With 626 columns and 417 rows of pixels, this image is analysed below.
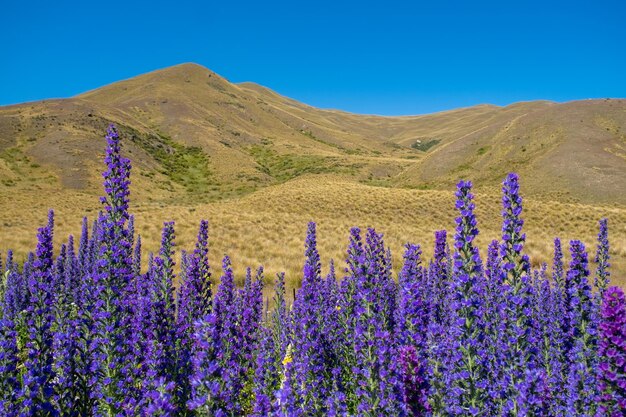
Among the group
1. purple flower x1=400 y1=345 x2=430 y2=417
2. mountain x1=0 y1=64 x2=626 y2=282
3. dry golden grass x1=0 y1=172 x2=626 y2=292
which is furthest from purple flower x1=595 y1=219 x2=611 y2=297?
mountain x1=0 y1=64 x2=626 y2=282

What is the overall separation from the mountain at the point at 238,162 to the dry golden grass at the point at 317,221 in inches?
26.2

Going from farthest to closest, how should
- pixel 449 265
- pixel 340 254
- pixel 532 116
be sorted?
pixel 532 116, pixel 340 254, pixel 449 265

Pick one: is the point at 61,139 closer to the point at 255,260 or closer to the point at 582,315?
the point at 255,260

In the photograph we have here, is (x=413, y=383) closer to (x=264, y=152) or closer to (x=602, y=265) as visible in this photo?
(x=602, y=265)

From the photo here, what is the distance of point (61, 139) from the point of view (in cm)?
7444

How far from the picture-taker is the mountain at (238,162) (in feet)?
159

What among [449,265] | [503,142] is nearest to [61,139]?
[503,142]

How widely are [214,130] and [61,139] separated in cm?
4581

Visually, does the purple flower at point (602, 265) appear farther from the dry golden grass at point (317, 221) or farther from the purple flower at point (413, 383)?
the dry golden grass at point (317, 221)

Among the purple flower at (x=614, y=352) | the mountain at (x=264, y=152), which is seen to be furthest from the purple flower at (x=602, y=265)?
the mountain at (x=264, y=152)

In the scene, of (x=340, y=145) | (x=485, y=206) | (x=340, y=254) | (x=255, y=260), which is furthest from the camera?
(x=340, y=145)

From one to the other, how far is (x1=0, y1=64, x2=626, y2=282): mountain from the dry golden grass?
0.67 m

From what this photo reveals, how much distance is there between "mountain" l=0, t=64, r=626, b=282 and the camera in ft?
159

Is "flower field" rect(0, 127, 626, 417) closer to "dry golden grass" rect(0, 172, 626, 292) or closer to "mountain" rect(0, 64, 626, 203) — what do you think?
"dry golden grass" rect(0, 172, 626, 292)
